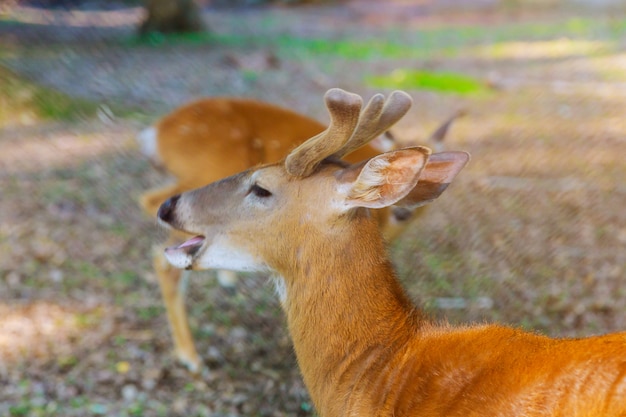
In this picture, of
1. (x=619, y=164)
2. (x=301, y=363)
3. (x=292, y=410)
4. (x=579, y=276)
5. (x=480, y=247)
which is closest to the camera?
(x=301, y=363)

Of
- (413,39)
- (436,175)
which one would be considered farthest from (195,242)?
(413,39)

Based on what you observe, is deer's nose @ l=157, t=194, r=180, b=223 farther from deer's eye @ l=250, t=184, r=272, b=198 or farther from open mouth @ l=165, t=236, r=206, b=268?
deer's eye @ l=250, t=184, r=272, b=198

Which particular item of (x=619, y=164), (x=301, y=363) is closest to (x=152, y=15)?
(x=619, y=164)

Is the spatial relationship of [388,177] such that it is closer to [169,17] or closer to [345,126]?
[345,126]

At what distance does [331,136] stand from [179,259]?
835 mm

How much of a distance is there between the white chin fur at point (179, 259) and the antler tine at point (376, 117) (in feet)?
2.38

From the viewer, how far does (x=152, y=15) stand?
48.3 feet

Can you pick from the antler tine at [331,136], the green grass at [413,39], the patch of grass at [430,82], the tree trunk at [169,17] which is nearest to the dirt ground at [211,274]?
the patch of grass at [430,82]

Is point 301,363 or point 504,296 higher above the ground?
point 301,363

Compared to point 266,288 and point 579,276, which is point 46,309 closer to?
point 266,288

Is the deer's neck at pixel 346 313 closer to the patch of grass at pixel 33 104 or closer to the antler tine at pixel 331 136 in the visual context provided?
the antler tine at pixel 331 136

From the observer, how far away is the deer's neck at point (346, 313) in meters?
2.49

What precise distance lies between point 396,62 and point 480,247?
8.58m

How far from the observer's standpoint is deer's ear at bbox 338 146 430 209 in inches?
91.4
